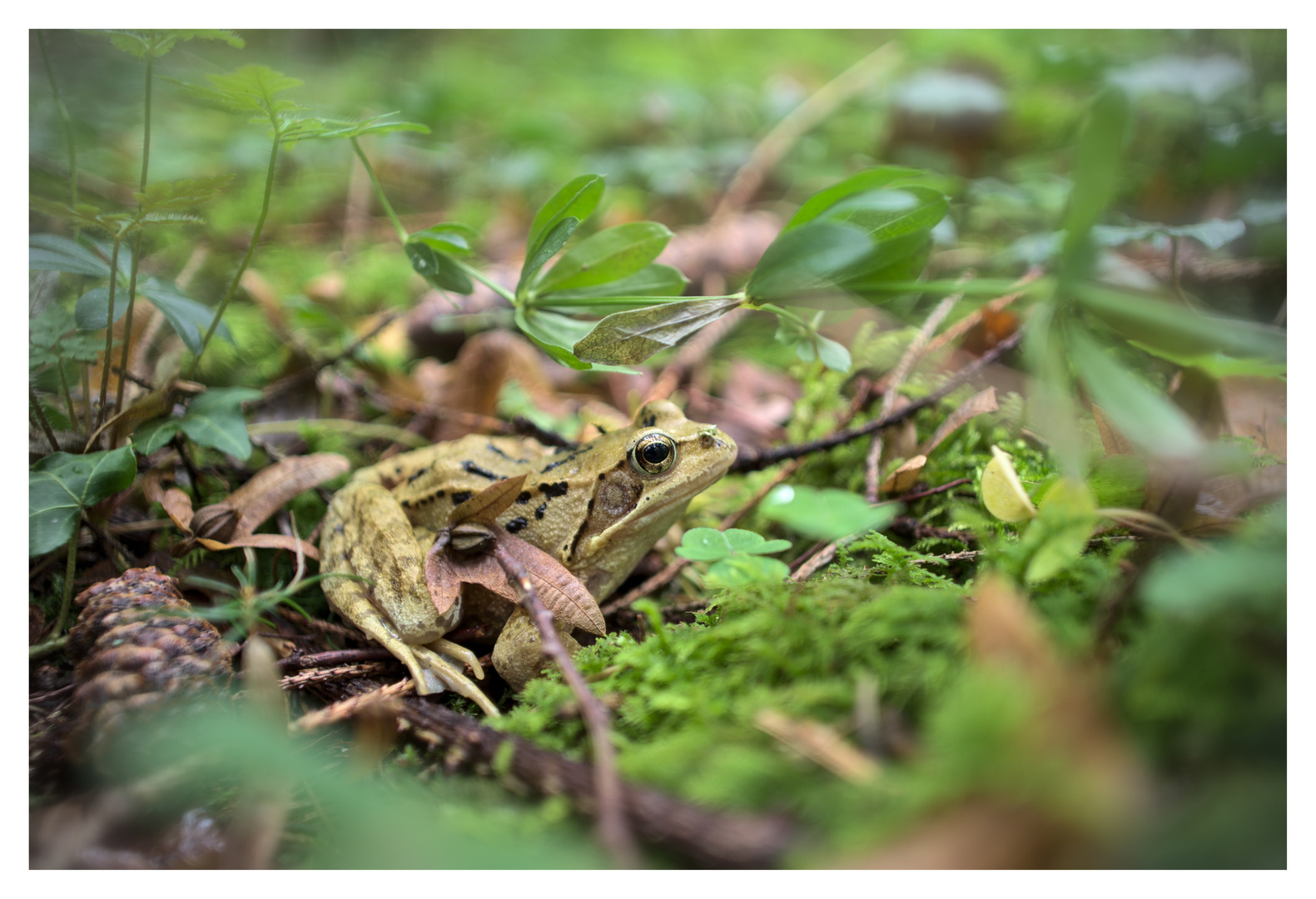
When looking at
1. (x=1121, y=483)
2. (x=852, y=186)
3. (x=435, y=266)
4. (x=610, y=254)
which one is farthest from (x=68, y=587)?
(x=1121, y=483)

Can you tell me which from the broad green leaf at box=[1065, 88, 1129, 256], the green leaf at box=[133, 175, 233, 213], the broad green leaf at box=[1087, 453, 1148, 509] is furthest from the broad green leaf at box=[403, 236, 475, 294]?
the broad green leaf at box=[1087, 453, 1148, 509]

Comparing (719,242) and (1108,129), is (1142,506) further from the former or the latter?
(719,242)

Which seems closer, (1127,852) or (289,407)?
(1127,852)

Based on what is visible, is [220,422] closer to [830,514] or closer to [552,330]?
[552,330]

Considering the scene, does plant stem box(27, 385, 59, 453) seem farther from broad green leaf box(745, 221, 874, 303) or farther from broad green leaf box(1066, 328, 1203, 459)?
broad green leaf box(1066, 328, 1203, 459)

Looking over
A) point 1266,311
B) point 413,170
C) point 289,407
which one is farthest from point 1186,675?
point 413,170

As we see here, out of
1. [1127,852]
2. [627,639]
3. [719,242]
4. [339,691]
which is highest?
[719,242]
